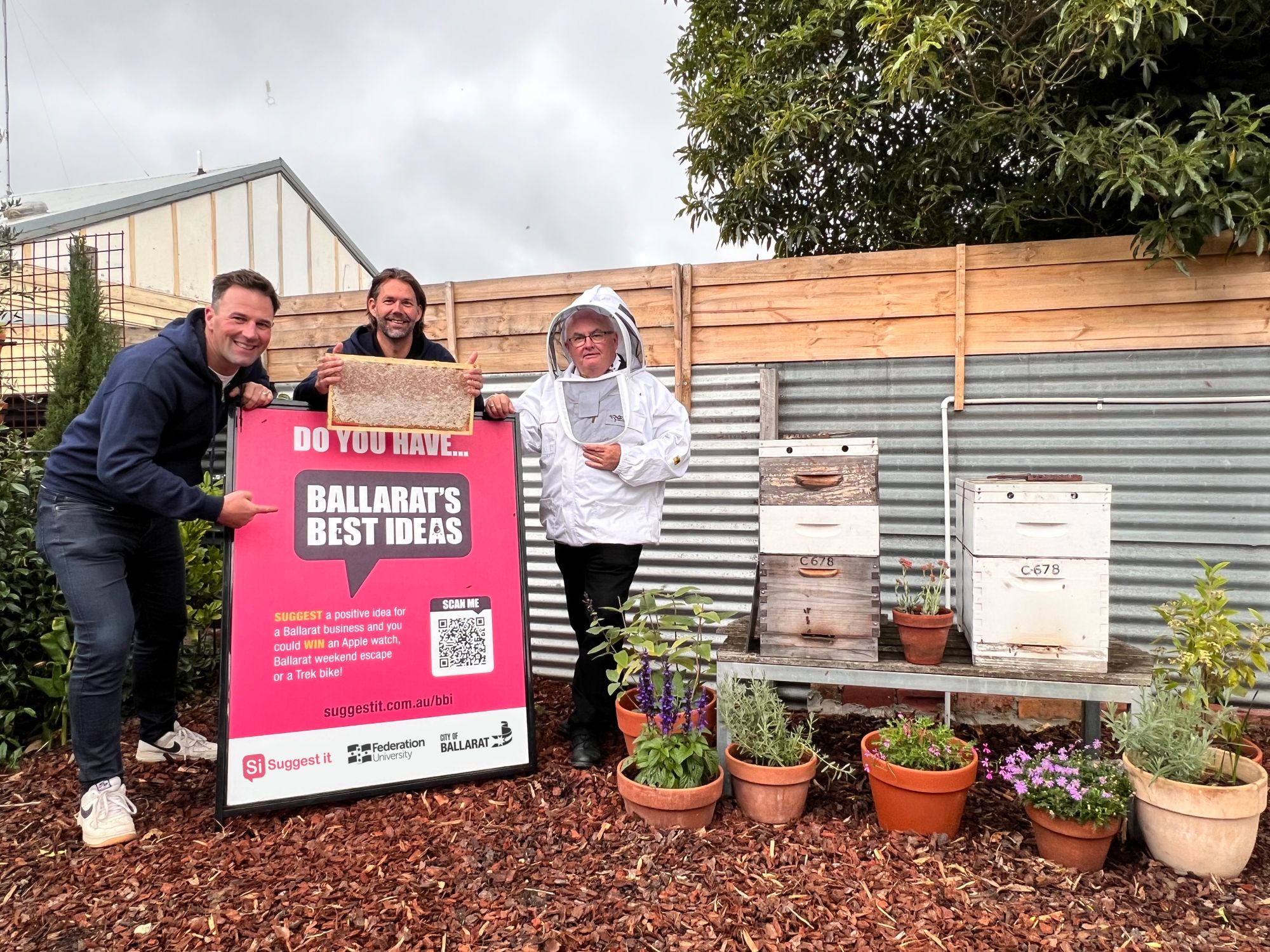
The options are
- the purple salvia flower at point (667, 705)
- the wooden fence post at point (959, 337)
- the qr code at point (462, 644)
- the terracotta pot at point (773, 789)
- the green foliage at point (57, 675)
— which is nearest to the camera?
the terracotta pot at point (773, 789)

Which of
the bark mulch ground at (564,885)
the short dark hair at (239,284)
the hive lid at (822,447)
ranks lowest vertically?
the bark mulch ground at (564,885)

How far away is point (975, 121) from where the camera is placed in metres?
4.13

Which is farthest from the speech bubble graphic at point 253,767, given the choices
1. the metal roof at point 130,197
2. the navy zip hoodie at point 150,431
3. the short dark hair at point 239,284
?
the metal roof at point 130,197

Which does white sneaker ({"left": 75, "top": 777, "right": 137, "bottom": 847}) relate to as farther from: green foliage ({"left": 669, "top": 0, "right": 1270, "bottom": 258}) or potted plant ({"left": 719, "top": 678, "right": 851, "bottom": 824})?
green foliage ({"left": 669, "top": 0, "right": 1270, "bottom": 258})

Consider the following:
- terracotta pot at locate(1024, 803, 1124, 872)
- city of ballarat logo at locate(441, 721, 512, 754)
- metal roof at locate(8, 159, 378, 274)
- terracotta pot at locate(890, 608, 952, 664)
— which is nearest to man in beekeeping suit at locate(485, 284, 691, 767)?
city of ballarat logo at locate(441, 721, 512, 754)

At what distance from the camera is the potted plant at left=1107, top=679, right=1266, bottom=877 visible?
2.39 m

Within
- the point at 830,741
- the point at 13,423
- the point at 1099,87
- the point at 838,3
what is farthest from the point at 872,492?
the point at 13,423

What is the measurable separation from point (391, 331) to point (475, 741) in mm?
1706

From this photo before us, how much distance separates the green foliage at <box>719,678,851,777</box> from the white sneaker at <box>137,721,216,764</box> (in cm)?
223

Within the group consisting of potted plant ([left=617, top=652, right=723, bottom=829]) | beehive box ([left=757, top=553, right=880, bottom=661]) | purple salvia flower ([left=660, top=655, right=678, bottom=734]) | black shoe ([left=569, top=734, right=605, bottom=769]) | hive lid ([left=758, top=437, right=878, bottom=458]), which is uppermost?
hive lid ([left=758, top=437, right=878, bottom=458])

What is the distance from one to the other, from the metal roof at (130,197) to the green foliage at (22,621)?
802cm

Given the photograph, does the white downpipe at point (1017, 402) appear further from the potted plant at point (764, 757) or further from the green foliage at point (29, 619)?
the green foliage at point (29, 619)

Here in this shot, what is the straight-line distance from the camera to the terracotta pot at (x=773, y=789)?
9.04ft

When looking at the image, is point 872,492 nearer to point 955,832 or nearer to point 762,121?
point 955,832
